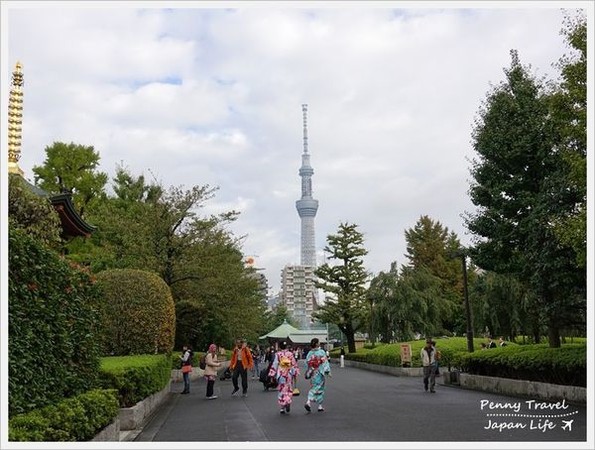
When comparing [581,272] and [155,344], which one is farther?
[155,344]

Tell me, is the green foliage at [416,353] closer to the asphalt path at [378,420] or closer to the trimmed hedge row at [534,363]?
the trimmed hedge row at [534,363]

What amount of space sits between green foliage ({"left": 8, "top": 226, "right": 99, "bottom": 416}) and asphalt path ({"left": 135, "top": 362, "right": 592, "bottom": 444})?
1953 millimetres

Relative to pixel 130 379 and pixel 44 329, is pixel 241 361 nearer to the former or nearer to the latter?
pixel 130 379

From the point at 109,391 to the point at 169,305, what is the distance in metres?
8.91

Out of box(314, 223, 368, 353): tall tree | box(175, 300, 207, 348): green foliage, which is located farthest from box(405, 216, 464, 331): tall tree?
box(175, 300, 207, 348): green foliage

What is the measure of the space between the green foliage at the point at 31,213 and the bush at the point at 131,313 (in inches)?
166

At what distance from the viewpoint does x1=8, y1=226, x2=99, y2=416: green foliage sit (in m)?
7.27

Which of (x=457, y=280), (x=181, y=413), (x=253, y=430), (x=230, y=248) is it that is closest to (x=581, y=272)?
(x=253, y=430)

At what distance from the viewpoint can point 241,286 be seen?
90.9 ft

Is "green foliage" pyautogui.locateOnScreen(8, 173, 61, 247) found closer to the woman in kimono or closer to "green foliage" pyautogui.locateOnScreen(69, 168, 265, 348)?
the woman in kimono

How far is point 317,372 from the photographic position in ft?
43.6

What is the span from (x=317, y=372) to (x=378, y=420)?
2043 millimetres

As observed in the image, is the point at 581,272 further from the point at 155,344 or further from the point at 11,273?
the point at 11,273

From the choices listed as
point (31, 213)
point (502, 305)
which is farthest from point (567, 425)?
point (502, 305)
